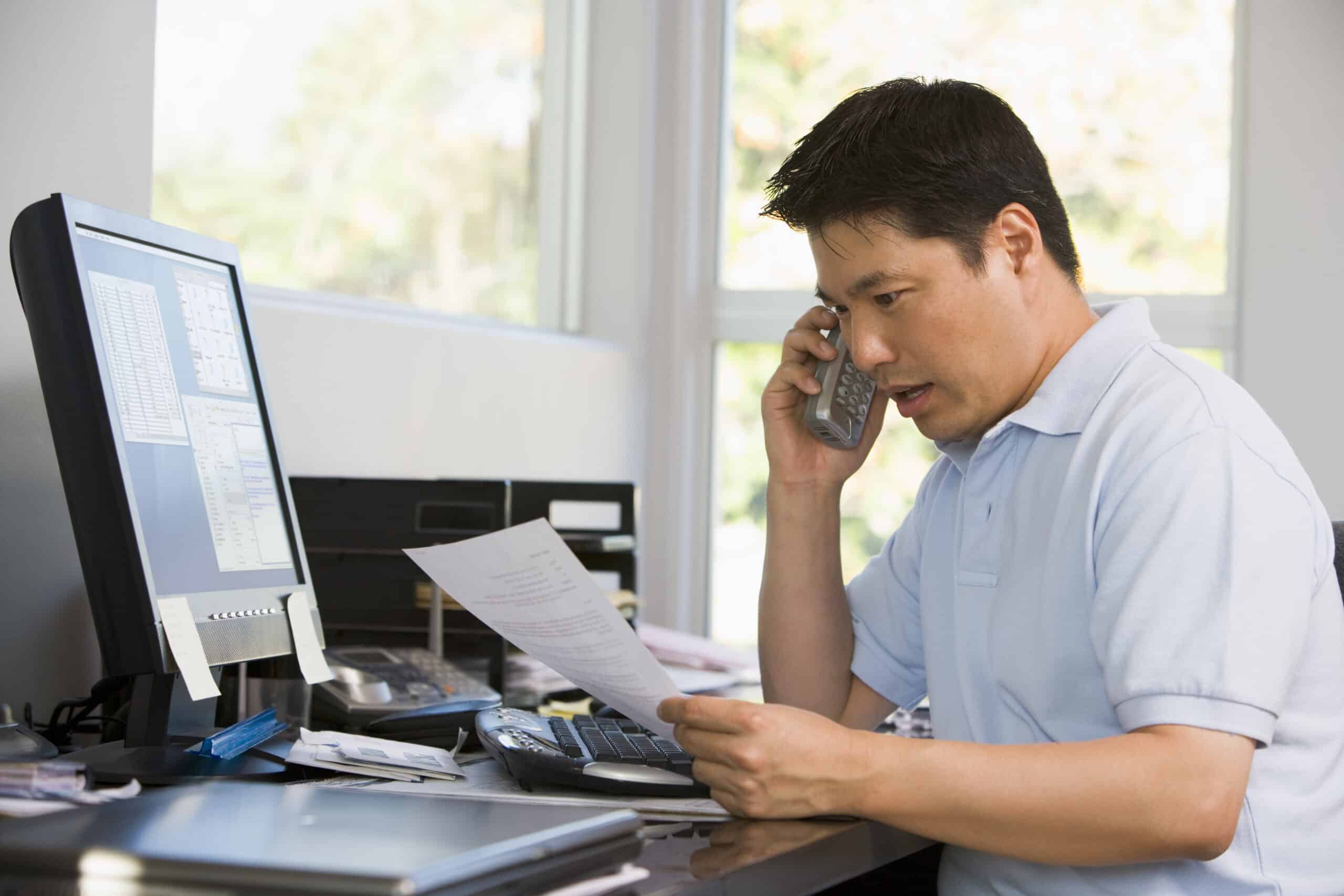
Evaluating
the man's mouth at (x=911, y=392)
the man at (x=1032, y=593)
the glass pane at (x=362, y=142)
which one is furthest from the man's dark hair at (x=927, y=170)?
the glass pane at (x=362, y=142)

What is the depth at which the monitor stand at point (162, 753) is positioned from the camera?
3.10ft

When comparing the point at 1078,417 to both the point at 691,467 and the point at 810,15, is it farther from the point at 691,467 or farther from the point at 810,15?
the point at 810,15

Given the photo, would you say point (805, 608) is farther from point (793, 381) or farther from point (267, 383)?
point (267, 383)

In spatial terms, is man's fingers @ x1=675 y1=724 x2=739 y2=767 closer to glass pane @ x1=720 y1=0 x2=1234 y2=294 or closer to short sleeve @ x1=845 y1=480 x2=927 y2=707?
short sleeve @ x1=845 y1=480 x2=927 y2=707

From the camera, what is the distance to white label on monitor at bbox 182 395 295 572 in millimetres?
1109

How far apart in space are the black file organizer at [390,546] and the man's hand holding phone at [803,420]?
1.19 feet

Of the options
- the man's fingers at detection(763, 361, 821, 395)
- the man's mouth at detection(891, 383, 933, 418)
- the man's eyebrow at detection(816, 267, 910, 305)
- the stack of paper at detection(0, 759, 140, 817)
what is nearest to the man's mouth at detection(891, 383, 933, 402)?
the man's mouth at detection(891, 383, 933, 418)

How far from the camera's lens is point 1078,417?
110 cm

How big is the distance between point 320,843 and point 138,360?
0.50 meters

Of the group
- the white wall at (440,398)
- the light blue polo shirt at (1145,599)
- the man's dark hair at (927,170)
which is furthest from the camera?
the white wall at (440,398)

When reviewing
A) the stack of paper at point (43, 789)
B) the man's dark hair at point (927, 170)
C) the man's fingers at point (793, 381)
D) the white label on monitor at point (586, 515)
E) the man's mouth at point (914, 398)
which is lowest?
the stack of paper at point (43, 789)

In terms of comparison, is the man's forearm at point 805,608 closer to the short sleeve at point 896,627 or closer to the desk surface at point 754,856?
the short sleeve at point 896,627

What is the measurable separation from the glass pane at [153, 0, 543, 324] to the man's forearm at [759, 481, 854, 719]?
36.3 inches

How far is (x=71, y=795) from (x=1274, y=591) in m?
0.83
